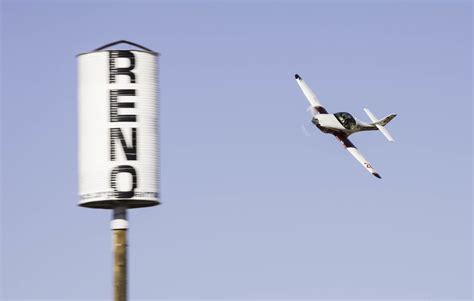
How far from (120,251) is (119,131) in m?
5.81

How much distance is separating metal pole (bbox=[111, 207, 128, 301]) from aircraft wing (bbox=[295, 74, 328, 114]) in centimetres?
2343

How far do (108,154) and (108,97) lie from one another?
2617 mm

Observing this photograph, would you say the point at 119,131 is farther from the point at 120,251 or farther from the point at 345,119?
the point at 345,119

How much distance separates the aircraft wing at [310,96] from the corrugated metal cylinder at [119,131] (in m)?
22.8

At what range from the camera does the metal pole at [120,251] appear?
66188mm

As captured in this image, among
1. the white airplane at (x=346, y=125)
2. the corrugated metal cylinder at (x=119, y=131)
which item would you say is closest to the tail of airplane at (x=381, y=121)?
the white airplane at (x=346, y=125)

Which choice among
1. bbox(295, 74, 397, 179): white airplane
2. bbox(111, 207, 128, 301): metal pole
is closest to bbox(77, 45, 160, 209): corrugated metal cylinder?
bbox(111, 207, 128, 301): metal pole

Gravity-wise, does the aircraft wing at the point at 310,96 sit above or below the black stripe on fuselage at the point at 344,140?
above

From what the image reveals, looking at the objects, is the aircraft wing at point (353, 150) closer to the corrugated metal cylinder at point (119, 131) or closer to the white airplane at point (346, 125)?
the white airplane at point (346, 125)

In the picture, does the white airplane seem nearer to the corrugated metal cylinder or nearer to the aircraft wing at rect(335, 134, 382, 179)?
the aircraft wing at rect(335, 134, 382, 179)

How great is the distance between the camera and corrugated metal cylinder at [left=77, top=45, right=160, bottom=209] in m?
64.9

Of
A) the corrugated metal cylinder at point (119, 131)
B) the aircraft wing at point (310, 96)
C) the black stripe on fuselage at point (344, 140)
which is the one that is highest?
the aircraft wing at point (310, 96)

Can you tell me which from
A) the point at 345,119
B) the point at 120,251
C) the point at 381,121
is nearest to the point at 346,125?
the point at 345,119

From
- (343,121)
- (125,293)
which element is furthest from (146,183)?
(343,121)
